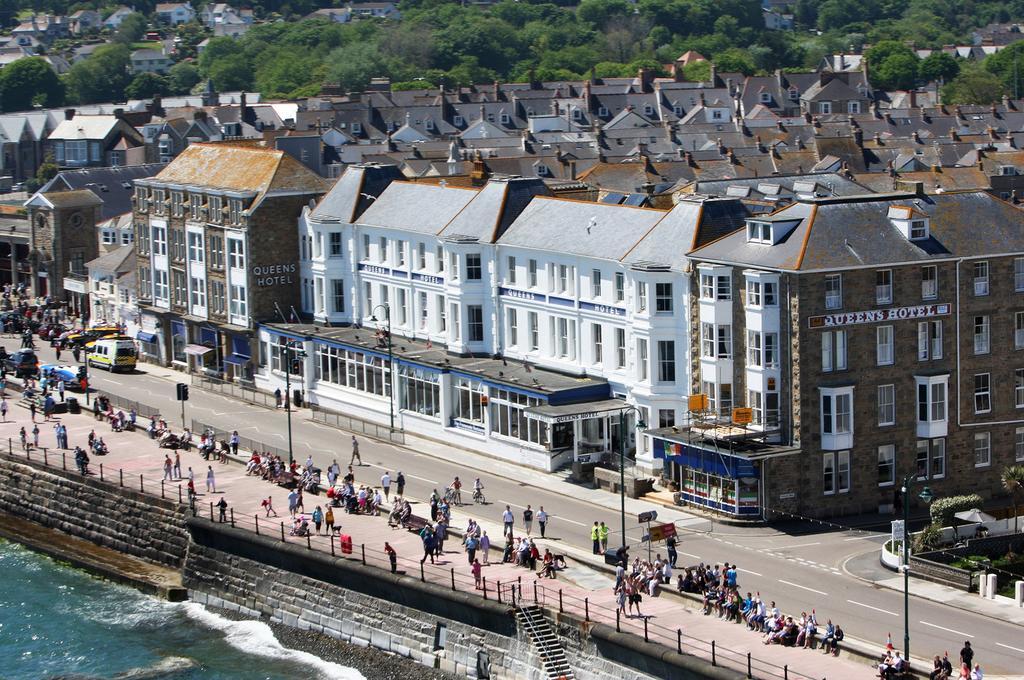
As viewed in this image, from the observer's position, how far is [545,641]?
57969 millimetres

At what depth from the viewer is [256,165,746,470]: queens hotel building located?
7512cm

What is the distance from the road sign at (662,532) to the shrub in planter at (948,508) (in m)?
8.96

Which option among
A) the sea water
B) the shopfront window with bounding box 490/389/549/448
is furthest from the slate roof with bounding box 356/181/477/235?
the sea water

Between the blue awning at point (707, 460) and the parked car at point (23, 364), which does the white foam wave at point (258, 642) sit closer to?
the blue awning at point (707, 460)

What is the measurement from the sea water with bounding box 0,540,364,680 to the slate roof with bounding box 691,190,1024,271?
20.9 metres

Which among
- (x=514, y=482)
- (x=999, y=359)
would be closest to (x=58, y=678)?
(x=514, y=482)

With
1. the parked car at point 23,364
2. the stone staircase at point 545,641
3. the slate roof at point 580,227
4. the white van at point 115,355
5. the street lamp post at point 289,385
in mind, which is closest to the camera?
the stone staircase at point 545,641

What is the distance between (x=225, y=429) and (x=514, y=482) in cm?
1776

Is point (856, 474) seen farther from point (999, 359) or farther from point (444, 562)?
point (444, 562)

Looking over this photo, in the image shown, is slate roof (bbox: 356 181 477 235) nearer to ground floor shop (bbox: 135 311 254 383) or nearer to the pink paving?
ground floor shop (bbox: 135 311 254 383)

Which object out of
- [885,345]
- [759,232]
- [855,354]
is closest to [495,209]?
[759,232]

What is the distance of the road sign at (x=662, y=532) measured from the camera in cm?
6103

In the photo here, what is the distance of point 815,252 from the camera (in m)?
69.2

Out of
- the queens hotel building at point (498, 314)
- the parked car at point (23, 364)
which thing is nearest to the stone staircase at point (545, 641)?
the queens hotel building at point (498, 314)
